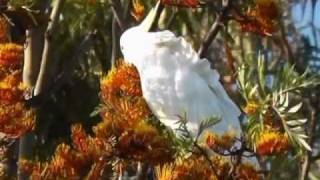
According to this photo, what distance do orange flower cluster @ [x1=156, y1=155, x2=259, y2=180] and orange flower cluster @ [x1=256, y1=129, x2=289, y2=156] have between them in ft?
0.17

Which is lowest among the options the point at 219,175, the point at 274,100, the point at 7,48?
the point at 219,175

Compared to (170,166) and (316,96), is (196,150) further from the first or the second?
(316,96)

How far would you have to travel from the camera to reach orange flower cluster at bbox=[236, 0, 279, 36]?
76.4 inches

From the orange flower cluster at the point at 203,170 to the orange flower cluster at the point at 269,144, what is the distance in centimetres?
5

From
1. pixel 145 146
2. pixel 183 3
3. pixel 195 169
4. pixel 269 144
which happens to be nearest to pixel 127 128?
pixel 145 146

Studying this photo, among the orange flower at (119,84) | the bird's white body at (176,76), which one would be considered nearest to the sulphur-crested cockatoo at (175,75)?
the bird's white body at (176,76)

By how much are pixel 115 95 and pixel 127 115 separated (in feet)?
0.28

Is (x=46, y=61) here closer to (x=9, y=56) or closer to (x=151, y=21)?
(x=151, y=21)

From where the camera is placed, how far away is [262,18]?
1960 millimetres

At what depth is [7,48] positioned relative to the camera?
1844mm

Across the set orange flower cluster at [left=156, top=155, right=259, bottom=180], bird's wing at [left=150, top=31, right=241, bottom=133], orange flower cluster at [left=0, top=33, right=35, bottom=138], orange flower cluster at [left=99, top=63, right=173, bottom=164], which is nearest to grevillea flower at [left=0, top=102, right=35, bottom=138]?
orange flower cluster at [left=0, top=33, right=35, bottom=138]

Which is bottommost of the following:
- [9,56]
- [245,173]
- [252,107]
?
[245,173]

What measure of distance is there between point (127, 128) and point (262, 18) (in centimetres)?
44

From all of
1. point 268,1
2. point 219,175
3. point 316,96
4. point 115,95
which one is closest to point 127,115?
point 115,95
